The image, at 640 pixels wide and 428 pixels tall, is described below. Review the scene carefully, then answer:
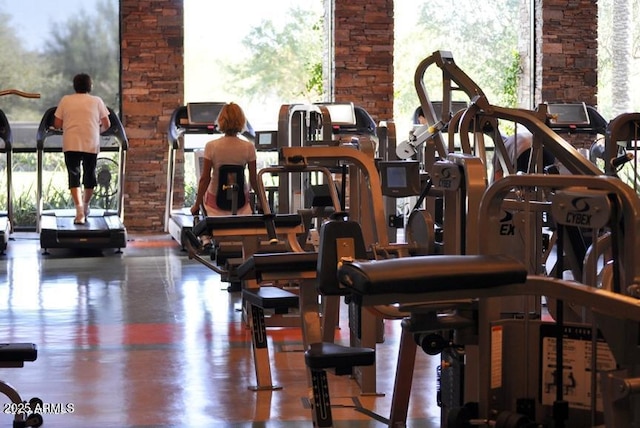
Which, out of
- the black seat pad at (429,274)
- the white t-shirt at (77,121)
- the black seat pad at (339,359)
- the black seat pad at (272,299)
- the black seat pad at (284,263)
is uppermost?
the white t-shirt at (77,121)

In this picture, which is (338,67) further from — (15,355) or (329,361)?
(329,361)

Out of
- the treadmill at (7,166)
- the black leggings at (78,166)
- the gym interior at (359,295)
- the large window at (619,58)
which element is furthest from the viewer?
the large window at (619,58)

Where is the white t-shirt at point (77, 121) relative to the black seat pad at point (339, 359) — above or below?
above

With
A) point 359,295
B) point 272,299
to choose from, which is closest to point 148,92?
point 272,299

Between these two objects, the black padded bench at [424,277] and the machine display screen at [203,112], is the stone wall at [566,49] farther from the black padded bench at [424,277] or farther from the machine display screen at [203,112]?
the black padded bench at [424,277]

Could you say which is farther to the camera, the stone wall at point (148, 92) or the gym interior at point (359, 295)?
the stone wall at point (148, 92)

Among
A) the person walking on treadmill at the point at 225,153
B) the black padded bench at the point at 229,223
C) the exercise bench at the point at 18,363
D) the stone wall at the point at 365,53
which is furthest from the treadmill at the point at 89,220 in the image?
the exercise bench at the point at 18,363

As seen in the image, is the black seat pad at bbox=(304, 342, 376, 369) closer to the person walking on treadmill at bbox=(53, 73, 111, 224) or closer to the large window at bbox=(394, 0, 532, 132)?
the person walking on treadmill at bbox=(53, 73, 111, 224)

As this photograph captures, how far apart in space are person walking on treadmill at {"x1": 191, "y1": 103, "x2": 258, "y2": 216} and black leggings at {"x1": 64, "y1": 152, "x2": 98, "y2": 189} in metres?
2.62

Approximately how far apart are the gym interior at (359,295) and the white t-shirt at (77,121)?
48 centimetres

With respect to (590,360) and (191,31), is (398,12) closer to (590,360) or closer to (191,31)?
(191,31)

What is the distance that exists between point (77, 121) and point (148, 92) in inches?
85.4

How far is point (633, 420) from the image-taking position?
285 centimetres

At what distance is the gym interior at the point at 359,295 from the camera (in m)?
2.85
